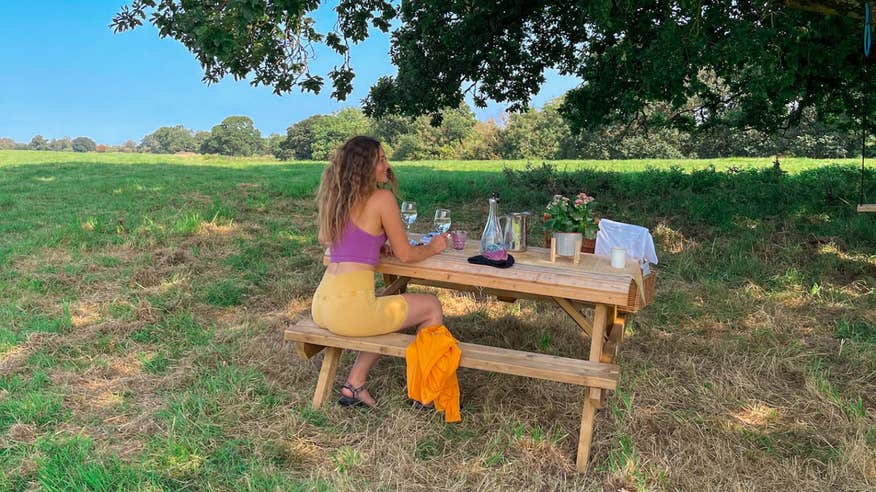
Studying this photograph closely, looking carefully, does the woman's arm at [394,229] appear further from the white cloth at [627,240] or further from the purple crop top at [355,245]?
the white cloth at [627,240]

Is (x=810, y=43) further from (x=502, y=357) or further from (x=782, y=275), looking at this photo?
(x=502, y=357)

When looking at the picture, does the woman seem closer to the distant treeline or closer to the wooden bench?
the wooden bench

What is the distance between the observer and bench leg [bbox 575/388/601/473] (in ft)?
9.69

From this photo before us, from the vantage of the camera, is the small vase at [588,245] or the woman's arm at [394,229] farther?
the small vase at [588,245]

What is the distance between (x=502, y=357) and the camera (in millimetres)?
3139

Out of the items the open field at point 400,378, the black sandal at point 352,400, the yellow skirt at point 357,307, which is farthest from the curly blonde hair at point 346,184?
the open field at point 400,378

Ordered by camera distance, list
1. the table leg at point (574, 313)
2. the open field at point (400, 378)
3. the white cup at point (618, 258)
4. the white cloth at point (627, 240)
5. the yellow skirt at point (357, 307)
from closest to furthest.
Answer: the open field at point (400, 378) → the yellow skirt at point (357, 307) → the white cup at point (618, 258) → the table leg at point (574, 313) → the white cloth at point (627, 240)

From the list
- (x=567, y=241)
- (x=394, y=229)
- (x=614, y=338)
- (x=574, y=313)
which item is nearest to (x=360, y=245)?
(x=394, y=229)

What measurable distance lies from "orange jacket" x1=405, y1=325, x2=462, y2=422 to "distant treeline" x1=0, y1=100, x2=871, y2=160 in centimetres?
3033

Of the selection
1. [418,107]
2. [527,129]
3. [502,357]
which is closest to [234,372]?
[502,357]

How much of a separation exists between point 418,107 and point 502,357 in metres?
7.22

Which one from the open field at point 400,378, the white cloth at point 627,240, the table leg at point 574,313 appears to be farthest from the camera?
the white cloth at point 627,240

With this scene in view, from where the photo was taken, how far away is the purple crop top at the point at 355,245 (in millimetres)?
3338

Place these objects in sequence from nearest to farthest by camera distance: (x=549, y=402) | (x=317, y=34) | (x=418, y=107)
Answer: (x=549, y=402), (x=317, y=34), (x=418, y=107)
